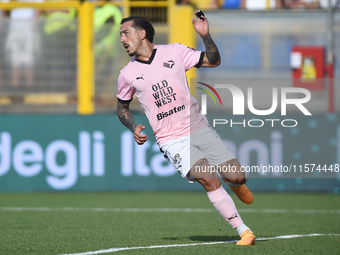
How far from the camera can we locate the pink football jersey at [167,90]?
517 cm

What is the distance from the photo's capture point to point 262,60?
36.6 ft

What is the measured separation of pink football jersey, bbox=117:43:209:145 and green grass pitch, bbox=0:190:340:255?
104 cm

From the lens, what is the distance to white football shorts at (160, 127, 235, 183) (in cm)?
509

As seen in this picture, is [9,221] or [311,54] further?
[311,54]

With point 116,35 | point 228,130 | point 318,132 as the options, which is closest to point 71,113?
point 116,35

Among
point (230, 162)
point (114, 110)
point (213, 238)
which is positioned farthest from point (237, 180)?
point (114, 110)

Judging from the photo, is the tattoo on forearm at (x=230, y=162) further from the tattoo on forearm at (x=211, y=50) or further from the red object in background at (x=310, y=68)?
the red object in background at (x=310, y=68)

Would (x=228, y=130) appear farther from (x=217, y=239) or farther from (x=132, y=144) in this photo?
(x=217, y=239)

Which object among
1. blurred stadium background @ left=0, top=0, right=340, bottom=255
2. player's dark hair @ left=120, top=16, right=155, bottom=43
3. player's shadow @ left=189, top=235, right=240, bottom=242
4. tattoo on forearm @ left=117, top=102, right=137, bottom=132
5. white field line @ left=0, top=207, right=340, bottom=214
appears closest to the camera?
player's dark hair @ left=120, top=16, right=155, bottom=43

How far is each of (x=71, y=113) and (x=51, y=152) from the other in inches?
34.2

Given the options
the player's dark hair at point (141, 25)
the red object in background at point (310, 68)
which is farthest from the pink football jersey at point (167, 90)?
the red object in background at point (310, 68)

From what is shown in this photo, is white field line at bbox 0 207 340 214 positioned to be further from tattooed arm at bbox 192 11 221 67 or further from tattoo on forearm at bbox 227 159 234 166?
tattooed arm at bbox 192 11 221 67

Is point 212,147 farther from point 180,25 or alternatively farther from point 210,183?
point 180,25

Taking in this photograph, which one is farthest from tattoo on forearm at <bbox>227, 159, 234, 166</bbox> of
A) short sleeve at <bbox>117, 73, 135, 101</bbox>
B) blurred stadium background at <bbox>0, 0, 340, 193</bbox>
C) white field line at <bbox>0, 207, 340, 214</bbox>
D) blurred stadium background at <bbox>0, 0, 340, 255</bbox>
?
blurred stadium background at <bbox>0, 0, 340, 193</bbox>
